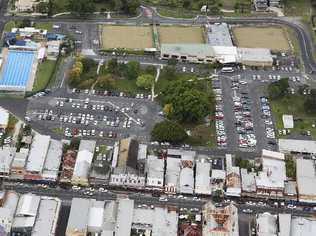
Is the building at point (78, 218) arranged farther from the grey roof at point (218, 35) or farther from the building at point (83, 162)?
the grey roof at point (218, 35)

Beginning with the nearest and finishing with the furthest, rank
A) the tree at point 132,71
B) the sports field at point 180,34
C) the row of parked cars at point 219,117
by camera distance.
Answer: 1. the row of parked cars at point 219,117
2. the tree at point 132,71
3. the sports field at point 180,34

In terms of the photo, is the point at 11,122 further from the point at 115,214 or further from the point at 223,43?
the point at 223,43

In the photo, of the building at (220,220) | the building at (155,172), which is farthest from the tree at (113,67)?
the building at (220,220)

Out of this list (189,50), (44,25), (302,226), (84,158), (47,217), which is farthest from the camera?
(44,25)

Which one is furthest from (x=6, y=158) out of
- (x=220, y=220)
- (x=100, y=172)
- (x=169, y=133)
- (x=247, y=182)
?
(x=247, y=182)

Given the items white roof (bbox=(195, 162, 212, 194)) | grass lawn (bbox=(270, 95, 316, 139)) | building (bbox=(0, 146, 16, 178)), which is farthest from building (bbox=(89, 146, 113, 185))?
grass lawn (bbox=(270, 95, 316, 139))

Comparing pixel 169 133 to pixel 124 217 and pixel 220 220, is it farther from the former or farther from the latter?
pixel 220 220

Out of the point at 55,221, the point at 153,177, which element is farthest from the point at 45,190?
the point at 153,177
